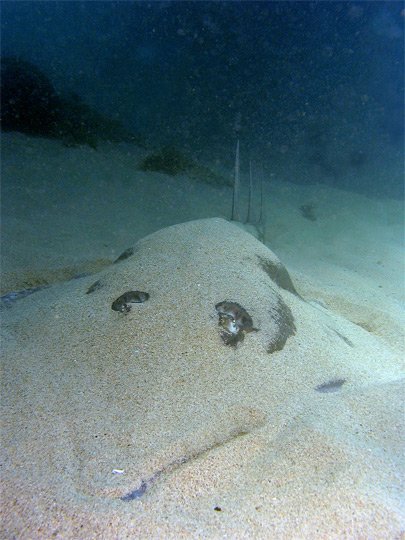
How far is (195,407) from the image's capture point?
1727 mm

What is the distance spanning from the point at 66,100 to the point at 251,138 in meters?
6.92

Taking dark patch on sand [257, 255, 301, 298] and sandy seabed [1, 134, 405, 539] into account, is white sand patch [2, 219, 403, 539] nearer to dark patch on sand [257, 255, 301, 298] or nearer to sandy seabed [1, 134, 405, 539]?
sandy seabed [1, 134, 405, 539]

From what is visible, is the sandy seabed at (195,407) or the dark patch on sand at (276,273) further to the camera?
the dark patch on sand at (276,273)

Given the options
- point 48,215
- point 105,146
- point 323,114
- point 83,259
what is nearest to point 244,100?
point 323,114

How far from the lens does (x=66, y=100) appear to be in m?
10.3

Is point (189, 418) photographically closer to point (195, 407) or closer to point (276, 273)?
point (195, 407)

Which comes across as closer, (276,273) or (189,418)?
(189,418)

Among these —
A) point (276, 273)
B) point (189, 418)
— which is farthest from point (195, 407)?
point (276, 273)

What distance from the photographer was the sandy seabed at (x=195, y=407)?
1.21 m

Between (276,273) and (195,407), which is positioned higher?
(276,273)

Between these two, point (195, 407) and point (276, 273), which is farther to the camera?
point (276, 273)

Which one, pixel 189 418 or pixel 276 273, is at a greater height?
pixel 276 273

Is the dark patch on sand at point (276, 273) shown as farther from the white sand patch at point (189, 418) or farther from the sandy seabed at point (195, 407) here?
the white sand patch at point (189, 418)

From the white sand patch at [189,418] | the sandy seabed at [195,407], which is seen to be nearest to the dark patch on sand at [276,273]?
the sandy seabed at [195,407]
